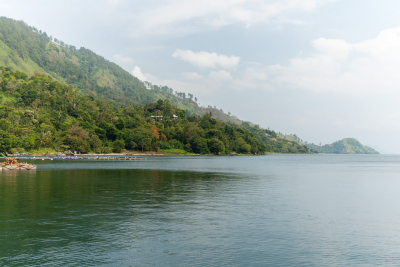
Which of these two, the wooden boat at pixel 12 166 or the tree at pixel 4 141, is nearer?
the wooden boat at pixel 12 166

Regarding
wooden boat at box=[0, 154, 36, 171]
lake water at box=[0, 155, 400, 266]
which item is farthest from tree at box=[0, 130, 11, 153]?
lake water at box=[0, 155, 400, 266]

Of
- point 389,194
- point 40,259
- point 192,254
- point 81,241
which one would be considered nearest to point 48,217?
point 81,241

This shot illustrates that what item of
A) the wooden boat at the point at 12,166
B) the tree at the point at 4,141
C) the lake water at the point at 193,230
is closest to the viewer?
the lake water at the point at 193,230

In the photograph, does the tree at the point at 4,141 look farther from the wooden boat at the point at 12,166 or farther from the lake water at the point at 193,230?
the lake water at the point at 193,230

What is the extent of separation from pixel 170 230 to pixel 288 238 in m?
10.3

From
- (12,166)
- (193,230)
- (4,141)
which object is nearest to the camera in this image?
(193,230)

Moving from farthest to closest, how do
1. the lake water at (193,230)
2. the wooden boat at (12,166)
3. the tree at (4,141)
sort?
the tree at (4,141), the wooden boat at (12,166), the lake water at (193,230)

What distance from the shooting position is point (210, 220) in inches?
1329

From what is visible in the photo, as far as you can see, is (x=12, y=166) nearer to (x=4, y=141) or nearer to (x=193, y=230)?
(x=193, y=230)

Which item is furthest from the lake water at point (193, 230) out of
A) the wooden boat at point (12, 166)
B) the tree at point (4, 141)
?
the tree at point (4, 141)

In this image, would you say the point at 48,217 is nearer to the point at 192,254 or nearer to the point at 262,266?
the point at 192,254

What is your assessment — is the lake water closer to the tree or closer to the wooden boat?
the wooden boat

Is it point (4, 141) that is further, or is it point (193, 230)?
point (4, 141)

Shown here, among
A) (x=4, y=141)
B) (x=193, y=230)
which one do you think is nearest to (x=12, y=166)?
(x=193, y=230)
